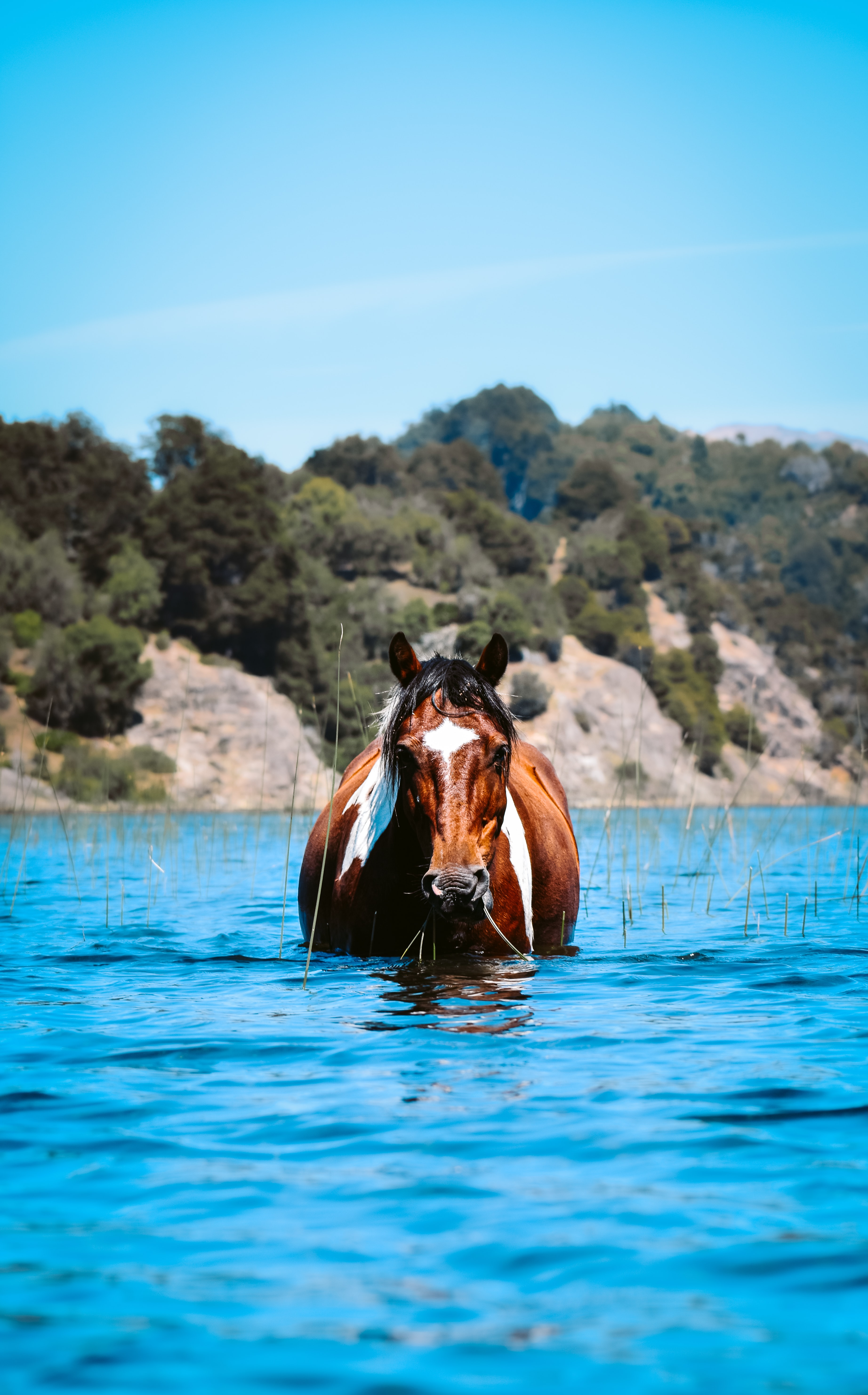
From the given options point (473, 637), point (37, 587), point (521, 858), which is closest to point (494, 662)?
point (521, 858)

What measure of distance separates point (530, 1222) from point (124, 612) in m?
47.4

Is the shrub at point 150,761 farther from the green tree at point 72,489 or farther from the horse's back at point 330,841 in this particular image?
the horse's back at point 330,841

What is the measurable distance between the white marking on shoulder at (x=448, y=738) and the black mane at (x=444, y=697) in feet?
0.53

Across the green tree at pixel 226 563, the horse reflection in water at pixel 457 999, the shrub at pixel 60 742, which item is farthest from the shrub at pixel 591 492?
the horse reflection in water at pixel 457 999

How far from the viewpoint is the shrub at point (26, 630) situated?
4478 centimetres

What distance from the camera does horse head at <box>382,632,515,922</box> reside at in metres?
5.45

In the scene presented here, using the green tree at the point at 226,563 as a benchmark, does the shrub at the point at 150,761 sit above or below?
below

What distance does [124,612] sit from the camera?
4838 centimetres

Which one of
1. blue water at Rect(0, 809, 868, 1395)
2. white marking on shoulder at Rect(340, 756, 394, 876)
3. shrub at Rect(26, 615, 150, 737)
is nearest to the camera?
blue water at Rect(0, 809, 868, 1395)

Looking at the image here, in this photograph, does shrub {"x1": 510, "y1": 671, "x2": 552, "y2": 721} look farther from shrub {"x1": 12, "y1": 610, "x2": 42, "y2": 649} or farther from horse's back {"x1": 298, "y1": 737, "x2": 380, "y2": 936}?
horse's back {"x1": 298, "y1": 737, "x2": 380, "y2": 936}

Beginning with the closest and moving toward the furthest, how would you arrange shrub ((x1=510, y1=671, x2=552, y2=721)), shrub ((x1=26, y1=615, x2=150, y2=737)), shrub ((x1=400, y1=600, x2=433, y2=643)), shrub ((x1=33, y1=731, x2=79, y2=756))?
1. shrub ((x1=33, y1=731, x2=79, y2=756))
2. shrub ((x1=26, y1=615, x2=150, y2=737))
3. shrub ((x1=510, y1=671, x2=552, y2=721))
4. shrub ((x1=400, y1=600, x2=433, y2=643))

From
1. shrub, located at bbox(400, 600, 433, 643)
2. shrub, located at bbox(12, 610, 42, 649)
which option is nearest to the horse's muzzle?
shrub, located at bbox(12, 610, 42, 649)

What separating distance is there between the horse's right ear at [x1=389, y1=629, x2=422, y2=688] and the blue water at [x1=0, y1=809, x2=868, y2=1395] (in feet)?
5.34

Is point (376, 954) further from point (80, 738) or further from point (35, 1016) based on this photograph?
point (80, 738)
